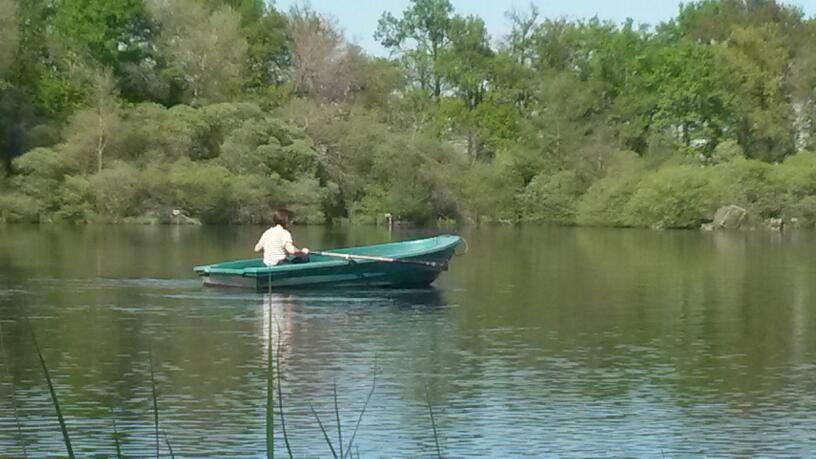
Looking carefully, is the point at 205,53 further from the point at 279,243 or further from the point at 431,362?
the point at 431,362

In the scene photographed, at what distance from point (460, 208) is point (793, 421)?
55.5m

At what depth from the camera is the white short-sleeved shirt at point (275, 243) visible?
25.0 metres

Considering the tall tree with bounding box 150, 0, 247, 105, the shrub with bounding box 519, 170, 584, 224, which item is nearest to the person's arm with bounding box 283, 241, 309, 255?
the tall tree with bounding box 150, 0, 247, 105

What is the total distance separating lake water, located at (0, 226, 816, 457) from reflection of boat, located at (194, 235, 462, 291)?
27 cm

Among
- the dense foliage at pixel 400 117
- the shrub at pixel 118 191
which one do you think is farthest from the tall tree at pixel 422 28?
the shrub at pixel 118 191

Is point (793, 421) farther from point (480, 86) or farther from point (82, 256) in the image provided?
point (480, 86)

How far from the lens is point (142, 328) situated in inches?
802

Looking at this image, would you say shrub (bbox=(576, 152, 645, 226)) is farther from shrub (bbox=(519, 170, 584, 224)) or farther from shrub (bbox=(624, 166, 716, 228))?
shrub (bbox=(519, 170, 584, 224))

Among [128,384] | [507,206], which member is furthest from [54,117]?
[128,384]

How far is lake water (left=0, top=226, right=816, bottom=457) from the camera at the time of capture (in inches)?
479

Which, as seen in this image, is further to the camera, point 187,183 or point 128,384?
point 187,183

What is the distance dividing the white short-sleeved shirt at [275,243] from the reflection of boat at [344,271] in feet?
0.60

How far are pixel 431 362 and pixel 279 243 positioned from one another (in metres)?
8.37

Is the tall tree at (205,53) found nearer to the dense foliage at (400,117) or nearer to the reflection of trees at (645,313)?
the dense foliage at (400,117)
